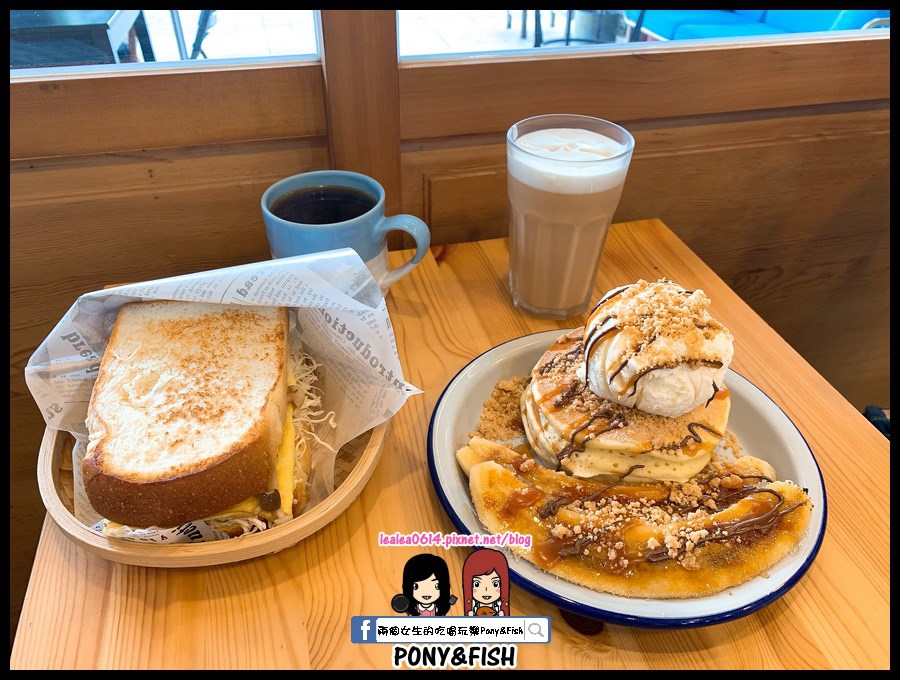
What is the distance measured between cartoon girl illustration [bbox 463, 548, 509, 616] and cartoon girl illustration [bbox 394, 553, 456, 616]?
27 mm

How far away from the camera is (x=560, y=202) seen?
0.97m

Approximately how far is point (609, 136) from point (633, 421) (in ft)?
1.68

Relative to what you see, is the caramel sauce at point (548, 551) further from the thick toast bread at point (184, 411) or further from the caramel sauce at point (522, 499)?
the thick toast bread at point (184, 411)

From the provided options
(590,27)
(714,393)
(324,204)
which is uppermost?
(590,27)

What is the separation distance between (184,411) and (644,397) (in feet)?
1.88

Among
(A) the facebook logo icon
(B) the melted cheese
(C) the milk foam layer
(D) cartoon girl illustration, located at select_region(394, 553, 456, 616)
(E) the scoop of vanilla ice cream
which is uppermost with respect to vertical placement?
(C) the milk foam layer

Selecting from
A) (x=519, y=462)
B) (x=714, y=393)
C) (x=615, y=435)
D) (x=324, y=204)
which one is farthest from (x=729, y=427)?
(x=324, y=204)

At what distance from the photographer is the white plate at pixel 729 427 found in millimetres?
619

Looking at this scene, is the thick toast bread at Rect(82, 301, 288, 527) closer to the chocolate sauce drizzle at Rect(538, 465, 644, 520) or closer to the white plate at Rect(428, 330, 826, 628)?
the white plate at Rect(428, 330, 826, 628)

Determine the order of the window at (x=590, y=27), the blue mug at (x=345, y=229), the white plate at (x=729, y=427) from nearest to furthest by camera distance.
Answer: the white plate at (x=729, y=427) → the blue mug at (x=345, y=229) → the window at (x=590, y=27)

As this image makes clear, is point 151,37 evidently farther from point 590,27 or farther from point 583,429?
point 583,429

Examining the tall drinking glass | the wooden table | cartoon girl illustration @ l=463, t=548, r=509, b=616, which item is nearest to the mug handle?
the tall drinking glass

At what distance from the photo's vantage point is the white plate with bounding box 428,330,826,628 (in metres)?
0.62

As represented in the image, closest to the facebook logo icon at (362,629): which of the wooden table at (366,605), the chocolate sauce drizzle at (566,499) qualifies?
the wooden table at (366,605)
